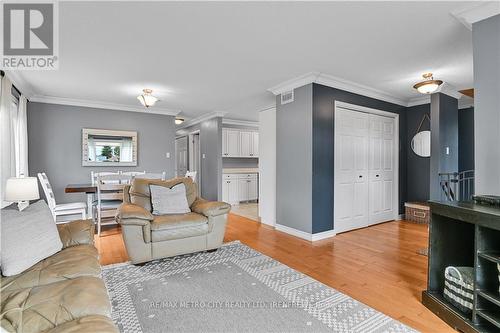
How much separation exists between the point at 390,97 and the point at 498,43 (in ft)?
9.89

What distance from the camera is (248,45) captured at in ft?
9.08

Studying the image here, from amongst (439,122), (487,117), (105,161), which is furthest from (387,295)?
(105,161)

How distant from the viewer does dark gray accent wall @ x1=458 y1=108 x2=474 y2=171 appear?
5.34 m

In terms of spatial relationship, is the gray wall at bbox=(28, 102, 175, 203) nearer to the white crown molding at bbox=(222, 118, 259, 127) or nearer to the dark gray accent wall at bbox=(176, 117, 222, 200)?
the dark gray accent wall at bbox=(176, 117, 222, 200)

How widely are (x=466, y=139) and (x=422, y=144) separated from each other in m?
1.11

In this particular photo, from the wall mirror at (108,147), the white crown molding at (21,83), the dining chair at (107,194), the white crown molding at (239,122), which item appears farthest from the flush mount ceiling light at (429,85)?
the white crown molding at (21,83)

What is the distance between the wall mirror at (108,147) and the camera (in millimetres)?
5266

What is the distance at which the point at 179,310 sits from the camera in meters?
1.98

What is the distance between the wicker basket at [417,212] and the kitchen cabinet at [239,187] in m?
3.94

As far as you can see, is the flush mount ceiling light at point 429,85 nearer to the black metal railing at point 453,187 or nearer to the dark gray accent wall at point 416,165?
the black metal railing at point 453,187

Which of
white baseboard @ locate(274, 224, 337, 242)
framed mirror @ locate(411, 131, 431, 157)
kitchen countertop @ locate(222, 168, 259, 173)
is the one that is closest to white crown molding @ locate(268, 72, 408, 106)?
framed mirror @ locate(411, 131, 431, 157)

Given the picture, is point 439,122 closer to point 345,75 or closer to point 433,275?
point 345,75

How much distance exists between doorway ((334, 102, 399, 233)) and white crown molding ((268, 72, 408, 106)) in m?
0.27

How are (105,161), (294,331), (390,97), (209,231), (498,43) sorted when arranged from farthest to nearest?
(105,161)
(390,97)
(209,231)
(498,43)
(294,331)
